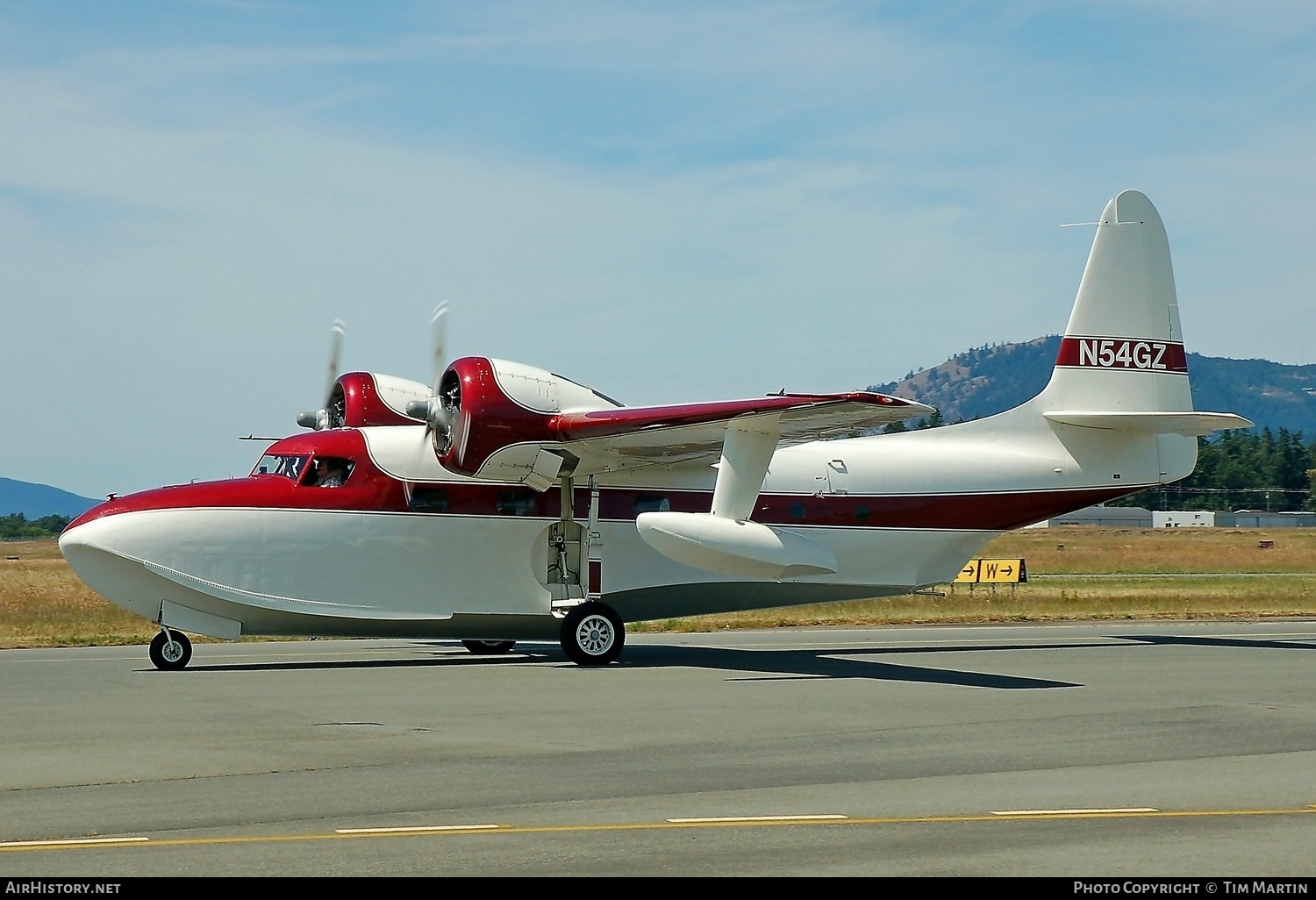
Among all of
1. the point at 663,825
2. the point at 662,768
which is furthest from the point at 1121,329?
the point at 663,825

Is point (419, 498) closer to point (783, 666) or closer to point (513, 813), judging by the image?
point (783, 666)

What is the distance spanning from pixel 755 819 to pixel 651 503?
1266 cm

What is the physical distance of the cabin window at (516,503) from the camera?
19.9 meters

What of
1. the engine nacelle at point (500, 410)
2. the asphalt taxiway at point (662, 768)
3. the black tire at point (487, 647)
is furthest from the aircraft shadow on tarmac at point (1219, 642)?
the engine nacelle at point (500, 410)

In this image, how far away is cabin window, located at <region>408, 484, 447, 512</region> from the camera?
19484 mm

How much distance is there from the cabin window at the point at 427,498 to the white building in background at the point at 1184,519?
452ft

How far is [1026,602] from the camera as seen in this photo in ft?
114

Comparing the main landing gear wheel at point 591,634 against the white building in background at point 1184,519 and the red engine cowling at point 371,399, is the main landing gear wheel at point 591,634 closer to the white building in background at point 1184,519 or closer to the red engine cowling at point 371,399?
the red engine cowling at point 371,399

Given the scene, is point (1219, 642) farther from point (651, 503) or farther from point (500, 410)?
point (500, 410)

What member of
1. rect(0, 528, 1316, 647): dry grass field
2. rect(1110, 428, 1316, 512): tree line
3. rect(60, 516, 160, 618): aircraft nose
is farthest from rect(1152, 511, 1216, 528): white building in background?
rect(60, 516, 160, 618): aircraft nose

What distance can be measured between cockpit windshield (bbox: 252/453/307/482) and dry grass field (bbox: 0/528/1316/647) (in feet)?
21.5

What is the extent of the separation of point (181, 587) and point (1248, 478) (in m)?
175

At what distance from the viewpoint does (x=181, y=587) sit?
18328 millimetres

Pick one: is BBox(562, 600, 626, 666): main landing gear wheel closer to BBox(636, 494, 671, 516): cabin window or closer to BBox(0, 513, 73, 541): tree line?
BBox(636, 494, 671, 516): cabin window
